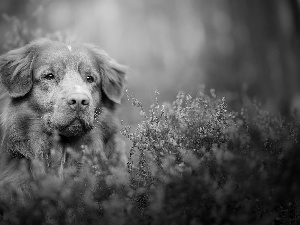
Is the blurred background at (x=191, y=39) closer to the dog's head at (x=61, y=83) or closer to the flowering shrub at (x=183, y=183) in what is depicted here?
the dog's head at (x=61, y=83)

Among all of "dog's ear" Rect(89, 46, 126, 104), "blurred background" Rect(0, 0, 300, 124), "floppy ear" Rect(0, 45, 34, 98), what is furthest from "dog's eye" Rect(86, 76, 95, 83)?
"blurred background" Rect(0, 0, 300, 124)

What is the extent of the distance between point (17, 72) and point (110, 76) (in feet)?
3.47

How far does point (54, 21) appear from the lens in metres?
16.6

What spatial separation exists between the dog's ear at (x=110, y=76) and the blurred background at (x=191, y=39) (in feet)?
13.0

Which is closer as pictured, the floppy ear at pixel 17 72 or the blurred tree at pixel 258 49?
the floppy ear at pixel 17 72

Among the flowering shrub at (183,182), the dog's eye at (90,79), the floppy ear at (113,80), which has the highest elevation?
the floppy ear at (113,80)

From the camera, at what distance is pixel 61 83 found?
5.02m

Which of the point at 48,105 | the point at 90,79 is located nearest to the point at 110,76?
the point at 90,79

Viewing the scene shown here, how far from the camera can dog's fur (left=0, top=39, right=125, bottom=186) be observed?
4.87 meters

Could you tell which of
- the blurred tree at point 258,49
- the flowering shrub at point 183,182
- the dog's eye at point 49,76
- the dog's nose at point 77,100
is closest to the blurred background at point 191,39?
the blurred tree at point 258,49

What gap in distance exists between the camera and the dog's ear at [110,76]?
5.60 meters

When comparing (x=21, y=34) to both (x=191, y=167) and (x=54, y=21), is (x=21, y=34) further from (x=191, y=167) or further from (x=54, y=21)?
(x=54, y=21)

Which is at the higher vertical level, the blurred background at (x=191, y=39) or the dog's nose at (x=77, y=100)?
the blurred background at (x=191, y=39)

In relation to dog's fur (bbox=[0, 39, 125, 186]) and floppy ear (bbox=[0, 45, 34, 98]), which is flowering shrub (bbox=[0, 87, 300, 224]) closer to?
dog's fur (bbox=[0, 39, 125, 186])
